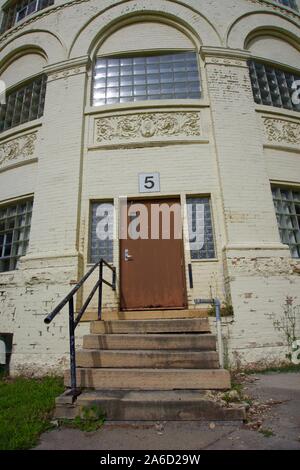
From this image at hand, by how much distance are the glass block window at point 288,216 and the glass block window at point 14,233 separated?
5.97 meters

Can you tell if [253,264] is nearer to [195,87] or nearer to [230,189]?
[230,189]

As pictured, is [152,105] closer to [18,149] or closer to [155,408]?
[18,149]

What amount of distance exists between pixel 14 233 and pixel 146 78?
208 inches

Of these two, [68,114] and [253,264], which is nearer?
[253,264]

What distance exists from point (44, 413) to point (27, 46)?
32.5ft

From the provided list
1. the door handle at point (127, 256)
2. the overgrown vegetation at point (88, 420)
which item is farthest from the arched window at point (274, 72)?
the overgrown vegetation at point (88, 420)

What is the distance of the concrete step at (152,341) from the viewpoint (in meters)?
3.84

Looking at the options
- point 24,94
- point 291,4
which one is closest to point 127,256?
point 24,94

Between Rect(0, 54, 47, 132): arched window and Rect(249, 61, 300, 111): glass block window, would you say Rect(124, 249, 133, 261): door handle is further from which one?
Rect(249, 61, 300, 111): glass block window

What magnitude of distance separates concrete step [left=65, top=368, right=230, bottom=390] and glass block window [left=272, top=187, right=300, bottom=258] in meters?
4.03

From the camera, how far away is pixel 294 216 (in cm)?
646

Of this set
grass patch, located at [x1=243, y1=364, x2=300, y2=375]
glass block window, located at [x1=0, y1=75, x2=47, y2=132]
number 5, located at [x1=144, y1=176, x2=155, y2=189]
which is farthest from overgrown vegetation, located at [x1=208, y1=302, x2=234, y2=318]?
glass block window, located at [x1=0, y1=75, x2=47, y2=132]

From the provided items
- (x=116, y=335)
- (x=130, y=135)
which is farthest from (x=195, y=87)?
(x=116, y=335)

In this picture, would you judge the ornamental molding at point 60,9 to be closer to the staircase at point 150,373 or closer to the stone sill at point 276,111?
the stone sill at point 276,111
